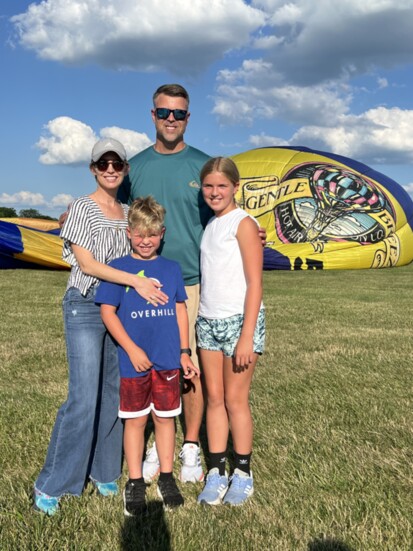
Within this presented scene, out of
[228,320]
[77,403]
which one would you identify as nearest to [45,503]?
[77,403]

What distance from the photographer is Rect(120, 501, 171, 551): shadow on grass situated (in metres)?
2.69

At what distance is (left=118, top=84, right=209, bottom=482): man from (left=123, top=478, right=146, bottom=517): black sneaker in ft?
1.67

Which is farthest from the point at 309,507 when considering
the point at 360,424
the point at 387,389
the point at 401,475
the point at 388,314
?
the point at 388,314

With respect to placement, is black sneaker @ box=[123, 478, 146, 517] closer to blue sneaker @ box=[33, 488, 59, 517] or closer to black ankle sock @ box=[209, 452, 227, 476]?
blue sneaker @ box=[33, 488, 59, 517]

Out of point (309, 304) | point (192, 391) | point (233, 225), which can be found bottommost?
point (309, 304)

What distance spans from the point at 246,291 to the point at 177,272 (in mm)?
414

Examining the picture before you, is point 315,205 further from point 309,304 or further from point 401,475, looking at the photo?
point 401,475

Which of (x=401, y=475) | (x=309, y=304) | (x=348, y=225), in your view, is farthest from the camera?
(x=348, y=225)

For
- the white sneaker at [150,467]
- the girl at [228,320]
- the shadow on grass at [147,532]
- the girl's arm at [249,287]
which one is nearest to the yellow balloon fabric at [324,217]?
the white sneaker at [150,467]

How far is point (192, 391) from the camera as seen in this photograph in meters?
3.76

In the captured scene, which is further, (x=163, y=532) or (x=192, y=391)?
(x=192, y=391)

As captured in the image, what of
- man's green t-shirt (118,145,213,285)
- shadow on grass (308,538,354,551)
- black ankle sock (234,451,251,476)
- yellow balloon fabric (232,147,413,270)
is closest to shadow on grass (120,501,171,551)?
black ankle sock (234,451,251,476)

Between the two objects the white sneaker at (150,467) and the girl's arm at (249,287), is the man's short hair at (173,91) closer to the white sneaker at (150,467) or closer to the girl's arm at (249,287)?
the girl's arm at (249,287)

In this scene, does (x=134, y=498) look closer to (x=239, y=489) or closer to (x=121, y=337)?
(x=239, y=489)
